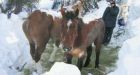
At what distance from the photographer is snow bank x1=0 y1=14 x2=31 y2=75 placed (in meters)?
10.2

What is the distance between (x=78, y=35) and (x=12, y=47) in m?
2.20

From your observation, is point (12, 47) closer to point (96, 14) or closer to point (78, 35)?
point (78, 35)

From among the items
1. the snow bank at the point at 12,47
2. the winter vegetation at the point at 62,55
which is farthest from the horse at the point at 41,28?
the snow bank at the point at 12,47

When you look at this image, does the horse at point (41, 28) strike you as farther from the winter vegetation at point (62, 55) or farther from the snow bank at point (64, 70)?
the snow bank at point (64, 70)

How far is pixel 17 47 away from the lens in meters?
11.7

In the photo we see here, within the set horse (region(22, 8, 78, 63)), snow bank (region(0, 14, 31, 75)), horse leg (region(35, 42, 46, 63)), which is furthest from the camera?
horse leg (region(35, 42, 46, 63))

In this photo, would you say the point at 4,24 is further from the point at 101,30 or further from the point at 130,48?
the point at 130,48

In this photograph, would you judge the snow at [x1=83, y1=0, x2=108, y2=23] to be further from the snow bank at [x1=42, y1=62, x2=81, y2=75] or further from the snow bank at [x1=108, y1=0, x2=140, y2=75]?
the snow bank at [x1=42, y1=62, x2=81, y2=75]

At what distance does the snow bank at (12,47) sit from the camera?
10.2 meters

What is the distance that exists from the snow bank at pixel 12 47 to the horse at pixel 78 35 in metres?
1.32

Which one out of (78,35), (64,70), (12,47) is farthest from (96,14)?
(64,70)

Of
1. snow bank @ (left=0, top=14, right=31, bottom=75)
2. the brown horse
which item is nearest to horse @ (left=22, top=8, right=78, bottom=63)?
the brown horse

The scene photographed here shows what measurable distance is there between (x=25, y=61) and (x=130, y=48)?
12.5 ft

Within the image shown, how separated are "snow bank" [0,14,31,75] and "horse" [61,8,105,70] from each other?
4.32 feet
